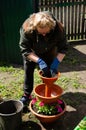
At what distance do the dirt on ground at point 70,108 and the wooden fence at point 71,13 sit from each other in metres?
1.50

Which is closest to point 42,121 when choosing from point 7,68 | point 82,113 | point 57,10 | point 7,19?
point 82,113

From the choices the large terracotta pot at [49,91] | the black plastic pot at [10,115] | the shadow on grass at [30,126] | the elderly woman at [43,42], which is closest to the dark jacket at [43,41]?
the elderly woman at [43,42]

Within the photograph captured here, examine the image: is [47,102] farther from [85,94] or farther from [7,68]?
[7,68]

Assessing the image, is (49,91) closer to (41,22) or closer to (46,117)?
(46,117)

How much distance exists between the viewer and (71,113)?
18.4ft

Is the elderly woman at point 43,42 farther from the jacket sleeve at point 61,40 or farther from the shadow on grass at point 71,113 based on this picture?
the shadow on grass at point 71,113

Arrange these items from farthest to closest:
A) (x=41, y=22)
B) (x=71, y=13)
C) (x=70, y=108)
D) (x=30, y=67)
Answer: (x=71, y=13) → (x=70, y=108) → (x=30, y=67) → (x=41, y=22)

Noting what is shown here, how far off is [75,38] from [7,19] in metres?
2.69

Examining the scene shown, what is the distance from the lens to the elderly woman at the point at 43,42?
456 centimetres

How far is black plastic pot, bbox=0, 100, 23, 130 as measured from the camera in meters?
4.80

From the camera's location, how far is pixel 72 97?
6148mm

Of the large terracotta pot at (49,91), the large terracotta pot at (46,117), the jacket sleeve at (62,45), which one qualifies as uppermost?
the jacket sleeve at (62,45)

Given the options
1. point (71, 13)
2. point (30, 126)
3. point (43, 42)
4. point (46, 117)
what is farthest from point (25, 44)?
point (71, 13)

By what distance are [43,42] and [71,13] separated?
4196mm
